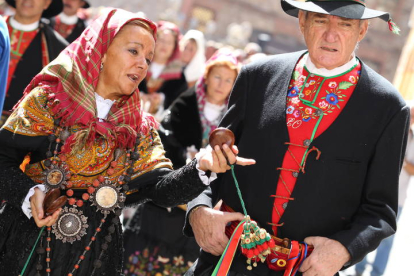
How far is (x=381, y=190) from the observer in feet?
9.48

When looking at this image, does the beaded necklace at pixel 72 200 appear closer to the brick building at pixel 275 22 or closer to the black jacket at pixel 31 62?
the black jacket at pixel 31 62

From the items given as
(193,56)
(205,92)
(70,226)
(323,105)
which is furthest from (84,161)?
(193,56)

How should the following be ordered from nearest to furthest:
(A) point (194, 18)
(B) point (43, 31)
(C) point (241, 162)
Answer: (C) point (241, 162) → (B) point (43, 31) → (A) point (194, 18)

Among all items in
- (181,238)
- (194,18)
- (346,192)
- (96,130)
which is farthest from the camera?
(194,18)

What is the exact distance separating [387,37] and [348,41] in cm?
3380

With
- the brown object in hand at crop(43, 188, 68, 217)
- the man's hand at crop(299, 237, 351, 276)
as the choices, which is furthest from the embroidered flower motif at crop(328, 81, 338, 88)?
the brown object in hand at crop(43, 188, 68, 217)

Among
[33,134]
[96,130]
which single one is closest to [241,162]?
[96,130]

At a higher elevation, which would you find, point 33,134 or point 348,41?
point 348,41

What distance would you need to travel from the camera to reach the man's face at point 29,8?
5.82m

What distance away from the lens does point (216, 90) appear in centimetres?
595

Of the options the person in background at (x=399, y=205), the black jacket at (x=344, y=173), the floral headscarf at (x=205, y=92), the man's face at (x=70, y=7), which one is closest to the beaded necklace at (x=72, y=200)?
the black jacket at (x=344, y=173)

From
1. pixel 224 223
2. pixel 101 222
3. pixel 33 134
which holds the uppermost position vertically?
pixel 33 134

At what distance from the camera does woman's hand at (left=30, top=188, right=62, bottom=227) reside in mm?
2887

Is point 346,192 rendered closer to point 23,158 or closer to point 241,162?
point 241,162
